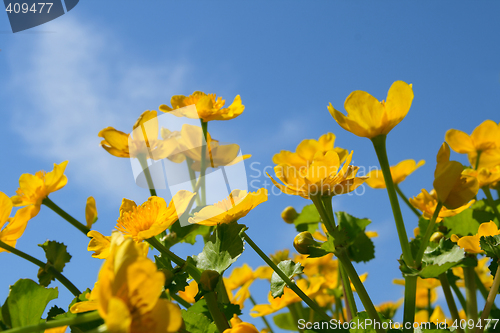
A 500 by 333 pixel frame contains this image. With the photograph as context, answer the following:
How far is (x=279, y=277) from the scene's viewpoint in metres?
0.72

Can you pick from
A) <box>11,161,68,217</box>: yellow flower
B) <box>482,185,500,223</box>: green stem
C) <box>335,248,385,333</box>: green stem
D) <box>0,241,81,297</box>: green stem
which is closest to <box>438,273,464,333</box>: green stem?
<box>482,185,500,223</box>: green stem

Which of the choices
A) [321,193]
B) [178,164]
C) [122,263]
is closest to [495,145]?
[321,193]

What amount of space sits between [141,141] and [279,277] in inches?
16.8

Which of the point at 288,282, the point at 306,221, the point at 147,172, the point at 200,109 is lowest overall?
the point at 288,282

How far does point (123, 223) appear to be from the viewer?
0.69 meters

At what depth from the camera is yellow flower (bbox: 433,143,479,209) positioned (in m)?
0.63

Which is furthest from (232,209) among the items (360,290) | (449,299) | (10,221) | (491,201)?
(491,201)

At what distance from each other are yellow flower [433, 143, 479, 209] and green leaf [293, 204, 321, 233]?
475 millimetres

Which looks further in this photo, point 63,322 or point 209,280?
point 209,280

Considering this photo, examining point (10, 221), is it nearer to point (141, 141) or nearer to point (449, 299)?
point (141, 141)

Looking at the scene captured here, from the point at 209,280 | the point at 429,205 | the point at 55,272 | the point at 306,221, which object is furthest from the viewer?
the point at 306,221

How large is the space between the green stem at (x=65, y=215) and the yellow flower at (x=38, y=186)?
1cm

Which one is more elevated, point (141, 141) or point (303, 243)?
point (141, 141)

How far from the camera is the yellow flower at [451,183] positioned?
63 cm
